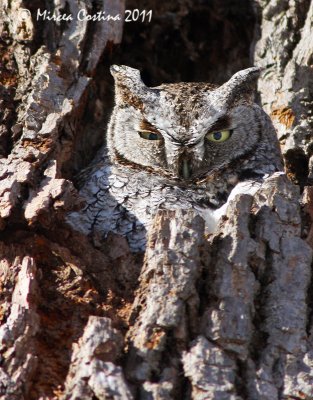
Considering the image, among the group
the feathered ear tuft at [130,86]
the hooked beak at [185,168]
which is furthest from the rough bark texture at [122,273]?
the hooked beak at [185,168]

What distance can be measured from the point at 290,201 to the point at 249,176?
0.79 metres

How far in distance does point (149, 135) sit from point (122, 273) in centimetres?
92

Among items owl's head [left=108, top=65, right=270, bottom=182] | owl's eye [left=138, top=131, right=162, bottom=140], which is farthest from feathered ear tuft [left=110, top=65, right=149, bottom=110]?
owl's eye [left=138, top=131, right=162, bottom=140]

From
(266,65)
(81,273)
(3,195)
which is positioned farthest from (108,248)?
(266,65)

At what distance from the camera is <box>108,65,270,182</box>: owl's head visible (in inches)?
139

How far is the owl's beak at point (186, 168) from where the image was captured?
11.7 feet

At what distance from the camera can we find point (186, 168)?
11.7 feet

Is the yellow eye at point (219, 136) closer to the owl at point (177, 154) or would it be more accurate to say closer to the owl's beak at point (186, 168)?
the owl at point (177, 154)

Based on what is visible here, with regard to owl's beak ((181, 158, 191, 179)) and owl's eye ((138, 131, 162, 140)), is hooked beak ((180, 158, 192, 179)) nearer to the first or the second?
owl's beak ((181, 158, 191, 179))

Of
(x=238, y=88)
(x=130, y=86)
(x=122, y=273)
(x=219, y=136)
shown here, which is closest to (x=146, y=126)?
(x=130, y=86)

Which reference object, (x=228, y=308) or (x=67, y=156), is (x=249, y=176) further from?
(x=228, y=308)

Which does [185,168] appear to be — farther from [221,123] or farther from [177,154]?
[221,123]

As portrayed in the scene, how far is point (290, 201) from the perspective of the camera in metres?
2.99

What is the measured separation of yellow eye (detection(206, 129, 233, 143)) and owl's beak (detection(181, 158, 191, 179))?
6.8 inches
